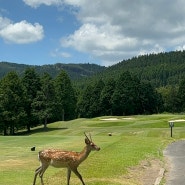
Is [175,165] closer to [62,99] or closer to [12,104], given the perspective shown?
[12,104]

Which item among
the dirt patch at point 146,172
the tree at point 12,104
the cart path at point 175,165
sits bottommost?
the cart path at point 175,165

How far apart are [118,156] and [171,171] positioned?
4890 millimetres

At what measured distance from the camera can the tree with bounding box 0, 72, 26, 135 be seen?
2793 inches

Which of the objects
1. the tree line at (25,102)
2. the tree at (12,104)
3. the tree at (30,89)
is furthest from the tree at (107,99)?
the tree at (12,104)

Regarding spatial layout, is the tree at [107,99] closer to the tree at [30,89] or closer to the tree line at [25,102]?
the tree at [30,89]

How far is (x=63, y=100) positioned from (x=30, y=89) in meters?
14.9

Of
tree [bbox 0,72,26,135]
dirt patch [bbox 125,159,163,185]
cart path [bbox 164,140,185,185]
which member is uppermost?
tree [bbox 0,72,26,135]

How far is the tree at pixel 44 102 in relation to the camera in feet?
237

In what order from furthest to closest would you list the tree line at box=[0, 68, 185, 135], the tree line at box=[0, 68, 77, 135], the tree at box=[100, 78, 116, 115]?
the tree at box=[100, 78, 116, 115] → the tree line at box=[0, 68, 185, 135] → the tree line at box=[0, 68, 77, 135]

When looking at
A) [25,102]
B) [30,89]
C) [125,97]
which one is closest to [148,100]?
[125,97]

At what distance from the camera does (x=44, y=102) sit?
72.6 metres

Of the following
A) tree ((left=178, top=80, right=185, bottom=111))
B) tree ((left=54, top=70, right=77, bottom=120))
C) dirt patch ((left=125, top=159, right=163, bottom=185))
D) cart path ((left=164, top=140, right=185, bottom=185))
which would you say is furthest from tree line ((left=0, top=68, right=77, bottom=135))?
tree ((left=178, top=80, right=185, bottom=111))

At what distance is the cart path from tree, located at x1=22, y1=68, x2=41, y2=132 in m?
43.2

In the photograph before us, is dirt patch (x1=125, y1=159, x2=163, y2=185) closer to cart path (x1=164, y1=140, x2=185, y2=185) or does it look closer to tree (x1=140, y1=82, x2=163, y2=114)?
cart path (x1=164, y1=140, x2=185, y2=185)
